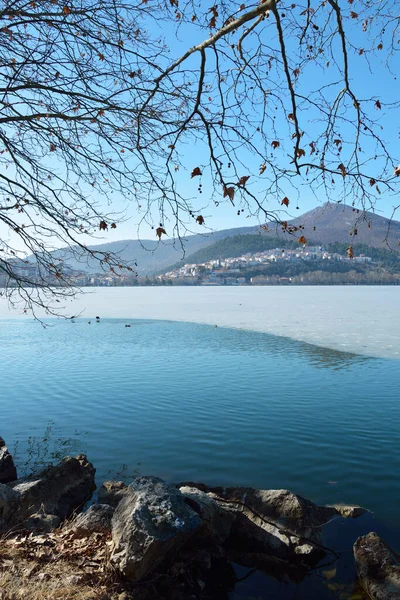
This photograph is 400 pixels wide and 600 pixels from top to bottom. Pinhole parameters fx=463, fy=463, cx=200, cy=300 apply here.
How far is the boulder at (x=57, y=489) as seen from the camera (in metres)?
5.57

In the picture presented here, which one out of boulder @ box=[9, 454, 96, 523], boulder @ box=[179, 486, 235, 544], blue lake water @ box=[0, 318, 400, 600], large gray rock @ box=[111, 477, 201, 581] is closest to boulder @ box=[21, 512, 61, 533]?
boulder @ box=[9, 454, 96, 523]

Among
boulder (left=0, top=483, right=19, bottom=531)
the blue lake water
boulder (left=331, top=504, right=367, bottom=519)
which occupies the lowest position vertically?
boulder (left=331, top=504, right=367, bottom=519)

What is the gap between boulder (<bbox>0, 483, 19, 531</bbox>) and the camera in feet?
16.7

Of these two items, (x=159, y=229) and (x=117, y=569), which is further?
Answer: (x=159, y=229)

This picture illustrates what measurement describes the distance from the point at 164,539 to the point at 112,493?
2029 mm

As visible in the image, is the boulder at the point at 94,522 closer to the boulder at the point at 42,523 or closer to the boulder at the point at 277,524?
the boulder at the point at 42,523

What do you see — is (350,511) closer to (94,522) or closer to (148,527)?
(148,527)

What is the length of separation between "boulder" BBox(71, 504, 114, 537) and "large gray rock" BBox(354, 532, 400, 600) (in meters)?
2.57

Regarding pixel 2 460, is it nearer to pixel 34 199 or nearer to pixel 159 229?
pixel 34 199

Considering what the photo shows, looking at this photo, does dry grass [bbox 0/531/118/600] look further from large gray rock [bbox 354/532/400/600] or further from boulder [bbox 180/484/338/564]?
large gray rock [bbox 354/532/400/600]

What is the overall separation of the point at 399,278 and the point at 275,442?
104879mm

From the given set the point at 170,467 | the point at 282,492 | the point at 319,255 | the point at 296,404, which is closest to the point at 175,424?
the point at 170,467

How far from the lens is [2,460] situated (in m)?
6.88

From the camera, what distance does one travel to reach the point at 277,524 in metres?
5.34
